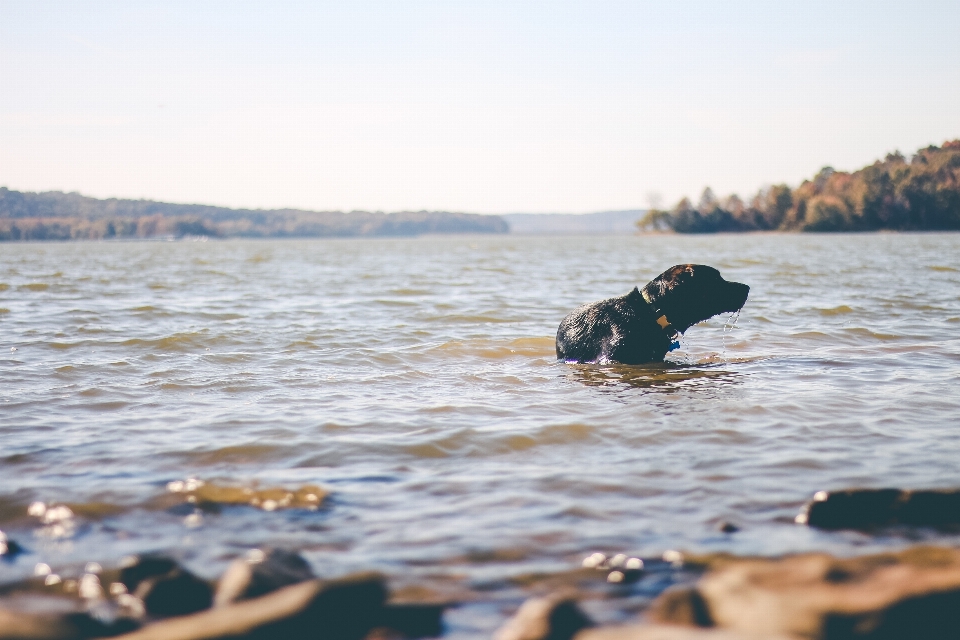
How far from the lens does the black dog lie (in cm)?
1121

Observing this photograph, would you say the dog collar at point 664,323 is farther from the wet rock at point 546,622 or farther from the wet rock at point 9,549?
the wet rock at point 9,549

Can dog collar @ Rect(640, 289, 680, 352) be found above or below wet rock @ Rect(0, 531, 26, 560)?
above

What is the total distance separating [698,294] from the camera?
36.8ft

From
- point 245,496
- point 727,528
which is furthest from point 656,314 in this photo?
point 245,496

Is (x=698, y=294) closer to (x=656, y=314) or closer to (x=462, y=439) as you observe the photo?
(x=656, y=314)

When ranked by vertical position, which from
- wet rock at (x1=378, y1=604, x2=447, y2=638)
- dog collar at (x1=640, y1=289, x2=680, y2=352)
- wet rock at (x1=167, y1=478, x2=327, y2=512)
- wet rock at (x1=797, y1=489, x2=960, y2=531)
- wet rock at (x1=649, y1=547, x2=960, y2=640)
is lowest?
wet rock at (x1=378, y1=604, x2=447, y2=638)

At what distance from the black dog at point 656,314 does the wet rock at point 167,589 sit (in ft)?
25.9

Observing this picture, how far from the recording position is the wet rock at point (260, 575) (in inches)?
153

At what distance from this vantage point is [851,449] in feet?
21.0

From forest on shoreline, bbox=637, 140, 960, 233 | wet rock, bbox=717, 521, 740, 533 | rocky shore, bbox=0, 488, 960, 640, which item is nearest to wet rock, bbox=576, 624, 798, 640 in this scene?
rocky shore, bbox=0, 488, 960, 640

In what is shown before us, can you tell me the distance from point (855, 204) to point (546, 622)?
146 m

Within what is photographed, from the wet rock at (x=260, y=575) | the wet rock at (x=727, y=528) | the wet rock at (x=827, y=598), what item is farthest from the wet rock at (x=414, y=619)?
the wet rock at (x=727, y=528)

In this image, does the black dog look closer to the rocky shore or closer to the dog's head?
the dog's head

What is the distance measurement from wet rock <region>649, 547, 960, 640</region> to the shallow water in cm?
29
